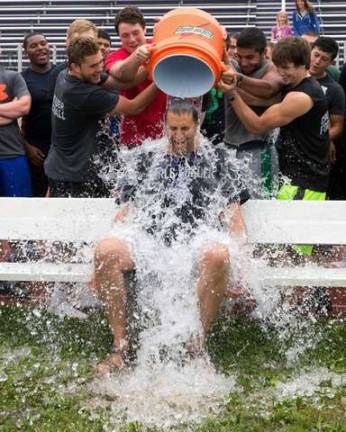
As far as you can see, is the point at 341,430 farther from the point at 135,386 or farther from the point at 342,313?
the point at 342,313

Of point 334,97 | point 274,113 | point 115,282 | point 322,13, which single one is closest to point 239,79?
point 274,113

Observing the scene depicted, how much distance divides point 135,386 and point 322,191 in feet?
7.15

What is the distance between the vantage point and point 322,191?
5.66 meters

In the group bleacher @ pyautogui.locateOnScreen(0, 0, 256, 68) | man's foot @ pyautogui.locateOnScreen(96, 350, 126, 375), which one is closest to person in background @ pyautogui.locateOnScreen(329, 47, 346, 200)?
man's foot @ pyautogui.locateOnScreen(96, 350, 126, 375)

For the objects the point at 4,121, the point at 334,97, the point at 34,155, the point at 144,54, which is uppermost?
the point at 144,54

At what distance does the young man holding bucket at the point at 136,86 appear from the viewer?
16.9 feet

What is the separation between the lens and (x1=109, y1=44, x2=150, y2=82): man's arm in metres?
4.72

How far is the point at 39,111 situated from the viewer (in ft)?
21.7

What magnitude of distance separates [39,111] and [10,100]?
0.36m

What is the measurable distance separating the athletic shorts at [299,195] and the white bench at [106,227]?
237mm

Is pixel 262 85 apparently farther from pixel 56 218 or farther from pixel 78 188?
pixel 56 218

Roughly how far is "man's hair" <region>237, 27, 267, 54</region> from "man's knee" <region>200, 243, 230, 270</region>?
1823 mm

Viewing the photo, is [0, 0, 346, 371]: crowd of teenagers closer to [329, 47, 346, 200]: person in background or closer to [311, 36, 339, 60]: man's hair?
[311, 36, 339, 60]: man's hair

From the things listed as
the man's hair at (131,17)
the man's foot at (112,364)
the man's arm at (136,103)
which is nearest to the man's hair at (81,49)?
the man's arm at (136,103)
